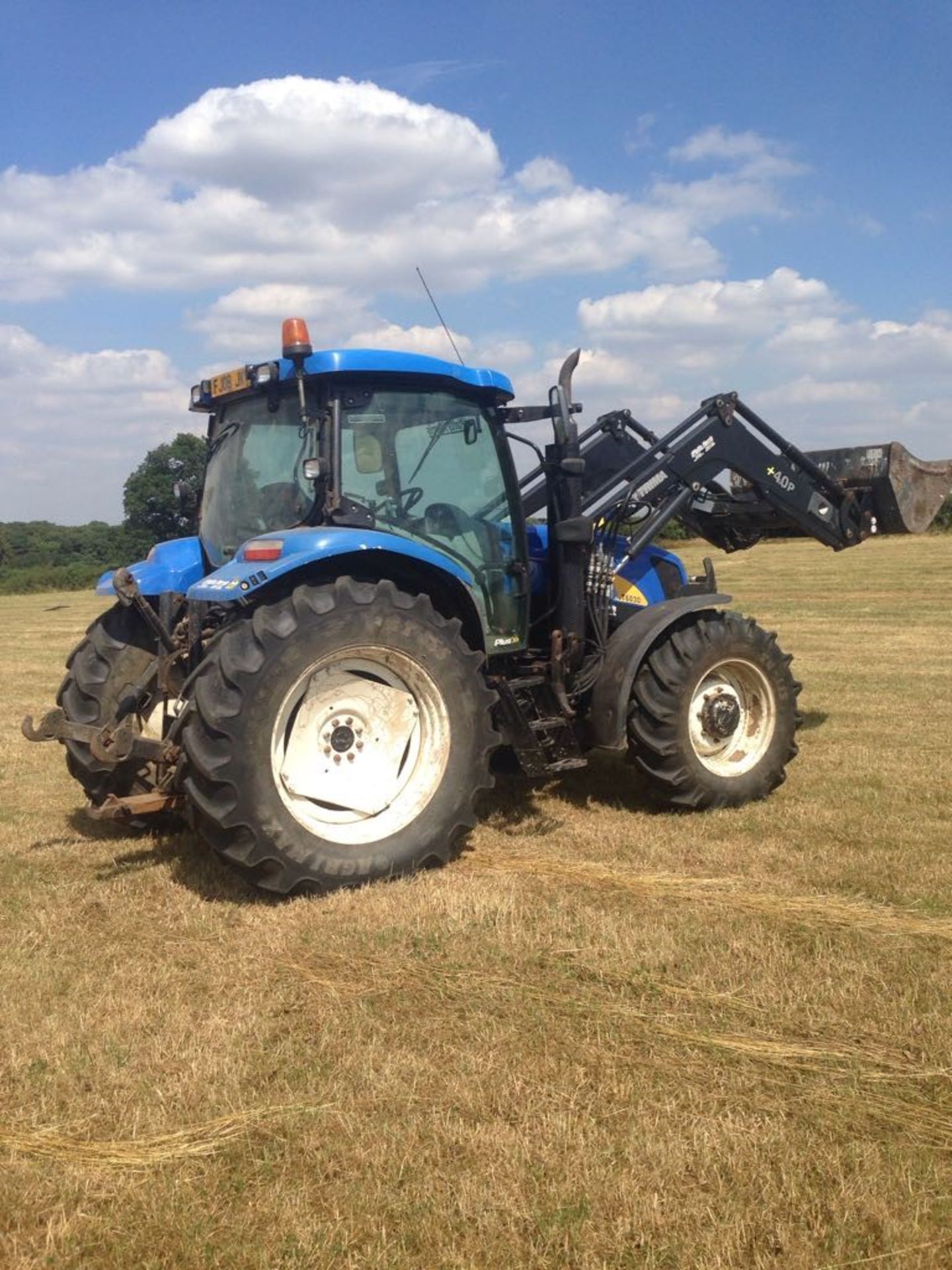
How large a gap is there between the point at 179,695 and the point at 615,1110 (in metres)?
3.12

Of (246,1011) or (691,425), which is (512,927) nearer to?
(246,1011)

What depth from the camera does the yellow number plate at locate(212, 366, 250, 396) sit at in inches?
223

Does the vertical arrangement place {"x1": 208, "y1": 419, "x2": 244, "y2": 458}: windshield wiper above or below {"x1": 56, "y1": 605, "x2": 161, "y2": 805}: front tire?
above

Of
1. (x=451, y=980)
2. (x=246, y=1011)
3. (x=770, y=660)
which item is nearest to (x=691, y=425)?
(x=770, y=660)

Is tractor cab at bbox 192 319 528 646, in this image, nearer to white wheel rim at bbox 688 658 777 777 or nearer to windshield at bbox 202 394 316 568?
windshield at bbox 202 394 316 568

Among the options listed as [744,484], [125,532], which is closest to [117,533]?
[125,532]

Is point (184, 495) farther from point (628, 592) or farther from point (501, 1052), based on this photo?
point (501, 1052)

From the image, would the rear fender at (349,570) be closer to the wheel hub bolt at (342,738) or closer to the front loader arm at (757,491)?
the wheel hub bolt at (342,738)

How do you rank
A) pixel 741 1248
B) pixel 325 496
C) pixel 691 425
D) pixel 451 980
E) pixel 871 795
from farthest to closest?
pixel 691 425 < pixel 871 795 < pixel 325 496 < pixel 451 980 < pixel 741 1248

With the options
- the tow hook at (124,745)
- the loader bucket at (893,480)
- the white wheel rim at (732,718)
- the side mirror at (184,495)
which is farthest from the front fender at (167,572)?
the loader bucket at (893,480)

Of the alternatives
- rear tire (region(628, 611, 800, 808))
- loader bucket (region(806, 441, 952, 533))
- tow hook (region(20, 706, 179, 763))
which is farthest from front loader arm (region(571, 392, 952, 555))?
tow hook (region(20, 706, 179, 763))

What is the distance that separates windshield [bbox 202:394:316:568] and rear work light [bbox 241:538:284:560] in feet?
1.40

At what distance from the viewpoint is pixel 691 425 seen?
23.8 feet

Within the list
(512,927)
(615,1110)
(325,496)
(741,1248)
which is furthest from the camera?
(325,496)
